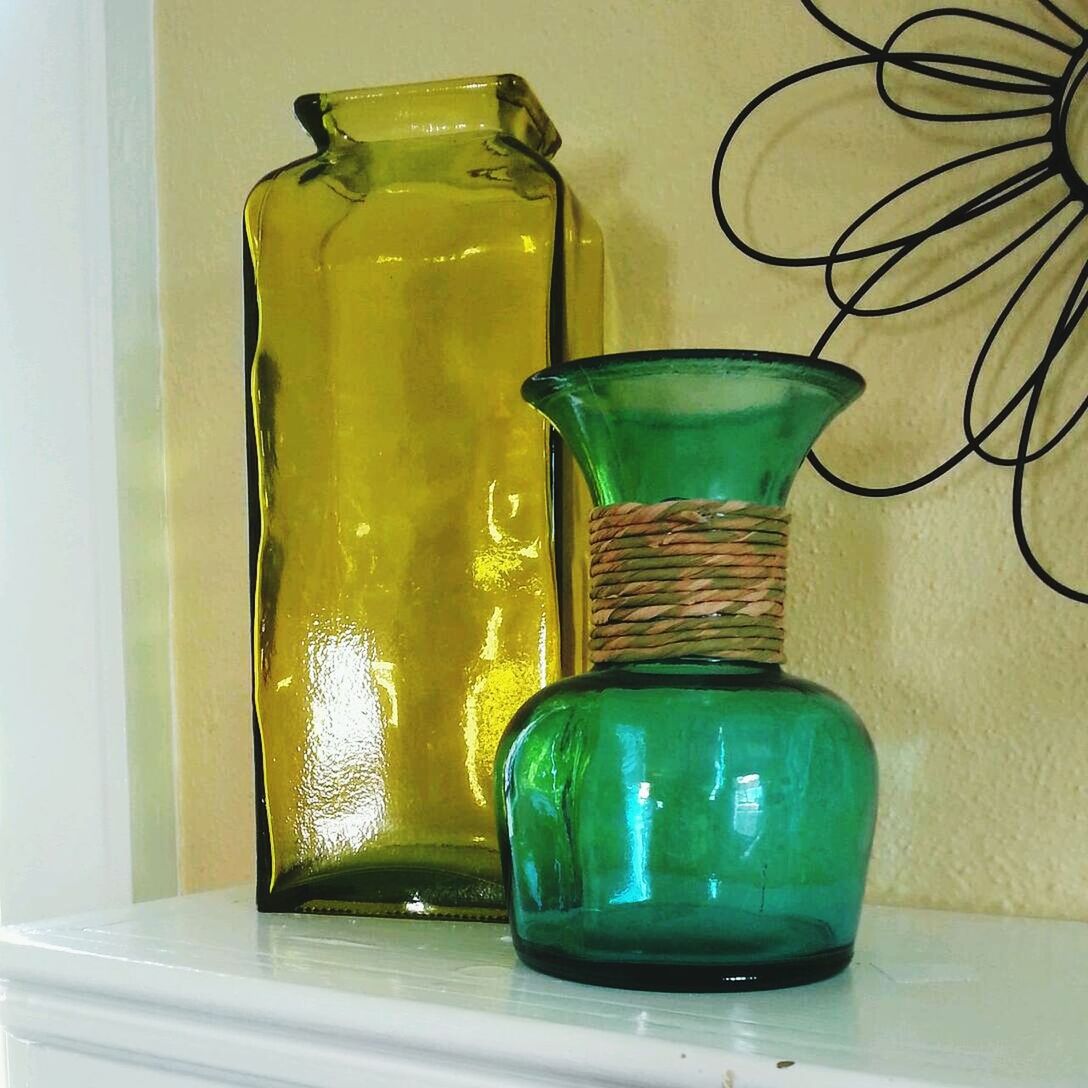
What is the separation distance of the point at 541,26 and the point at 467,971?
1.87 ft

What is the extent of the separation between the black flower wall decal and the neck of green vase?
15 cm

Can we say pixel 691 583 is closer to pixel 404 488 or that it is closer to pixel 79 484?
pixel 404 488

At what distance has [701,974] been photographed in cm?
47

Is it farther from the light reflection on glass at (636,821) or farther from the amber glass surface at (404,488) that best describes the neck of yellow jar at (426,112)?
the light reflection on glass at (636,821)

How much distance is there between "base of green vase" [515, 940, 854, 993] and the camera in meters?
0.47

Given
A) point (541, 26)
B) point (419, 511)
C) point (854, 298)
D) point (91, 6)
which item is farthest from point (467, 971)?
point (91, 6)

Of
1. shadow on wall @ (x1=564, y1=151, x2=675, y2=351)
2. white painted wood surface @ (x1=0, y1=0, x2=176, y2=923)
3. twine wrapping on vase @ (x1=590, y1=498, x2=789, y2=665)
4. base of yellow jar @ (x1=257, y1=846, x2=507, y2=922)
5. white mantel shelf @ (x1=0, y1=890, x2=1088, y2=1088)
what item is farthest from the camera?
white painted wood surface @ (x1=0, y1=0, x2=176, y2=923)

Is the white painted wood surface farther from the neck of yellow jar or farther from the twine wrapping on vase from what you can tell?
the twine wrapping on vase

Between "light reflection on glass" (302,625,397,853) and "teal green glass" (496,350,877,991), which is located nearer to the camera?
"teal green glass" (496,350,877,991)

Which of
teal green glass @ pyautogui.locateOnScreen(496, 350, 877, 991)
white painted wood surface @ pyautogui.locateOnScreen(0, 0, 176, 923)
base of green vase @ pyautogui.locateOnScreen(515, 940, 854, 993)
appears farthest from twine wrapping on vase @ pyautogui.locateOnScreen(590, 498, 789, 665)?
white painted wood surface @ pyautogui.locateOnScreen(0, 0, 176, 923)

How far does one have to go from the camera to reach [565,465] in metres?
0.67

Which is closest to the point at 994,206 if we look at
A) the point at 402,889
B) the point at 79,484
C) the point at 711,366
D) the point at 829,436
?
the point at 829,436

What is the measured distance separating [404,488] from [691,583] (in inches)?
8.8

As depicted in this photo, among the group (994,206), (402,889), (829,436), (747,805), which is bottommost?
(402,889)
